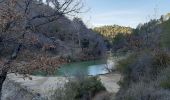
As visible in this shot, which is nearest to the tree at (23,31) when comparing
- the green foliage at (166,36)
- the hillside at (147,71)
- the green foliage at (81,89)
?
the hillside at (147,71)

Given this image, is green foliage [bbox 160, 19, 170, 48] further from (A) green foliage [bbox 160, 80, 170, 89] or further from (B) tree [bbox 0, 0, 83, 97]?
(B) tree [bbox 0, 0, 83, 97]

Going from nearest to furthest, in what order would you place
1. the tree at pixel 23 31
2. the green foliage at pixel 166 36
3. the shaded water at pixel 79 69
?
1. the tree at pixel 23 31
2. the green foliage at pixel 166 36
3. the shaded water at pixel 79 69

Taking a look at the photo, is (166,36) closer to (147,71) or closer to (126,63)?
(126,63)

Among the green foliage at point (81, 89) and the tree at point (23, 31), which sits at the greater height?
the tree at point (23, 31)

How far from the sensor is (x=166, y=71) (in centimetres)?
1767

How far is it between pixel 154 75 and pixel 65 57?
7440 mm

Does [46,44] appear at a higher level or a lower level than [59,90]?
higher

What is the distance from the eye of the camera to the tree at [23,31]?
10.8 metres

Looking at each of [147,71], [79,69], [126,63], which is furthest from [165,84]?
[79,69]

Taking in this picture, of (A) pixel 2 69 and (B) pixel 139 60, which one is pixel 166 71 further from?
(A) pixel 2 69

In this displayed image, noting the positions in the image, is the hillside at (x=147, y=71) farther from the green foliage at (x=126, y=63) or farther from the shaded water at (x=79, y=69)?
the shaded water at (x=79, y=69)

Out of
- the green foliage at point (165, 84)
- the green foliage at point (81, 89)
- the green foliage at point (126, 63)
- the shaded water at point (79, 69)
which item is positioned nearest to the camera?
the green foliage at point (165, 84)

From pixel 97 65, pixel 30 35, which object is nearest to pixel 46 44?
pixel 30 35

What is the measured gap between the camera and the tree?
35.5ft
